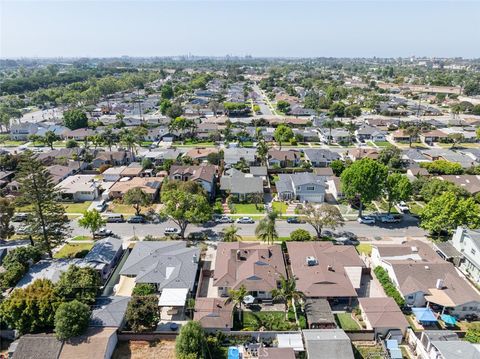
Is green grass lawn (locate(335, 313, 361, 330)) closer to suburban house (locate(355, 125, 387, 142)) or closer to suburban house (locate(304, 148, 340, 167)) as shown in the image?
suburban house (locate(304, 148, 340, 167))

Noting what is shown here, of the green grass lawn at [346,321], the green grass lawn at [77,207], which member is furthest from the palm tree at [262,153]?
the green grass lawn at [346,321]

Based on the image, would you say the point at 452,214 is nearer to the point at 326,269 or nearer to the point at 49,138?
the point at 326,269

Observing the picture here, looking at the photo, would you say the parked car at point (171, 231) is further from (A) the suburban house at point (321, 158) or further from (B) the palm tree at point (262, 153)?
(A) the suburban house at point (321, 158)

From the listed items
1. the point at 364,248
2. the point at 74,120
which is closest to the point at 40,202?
the point at 364,248

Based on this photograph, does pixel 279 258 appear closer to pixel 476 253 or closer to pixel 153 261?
pixel 153 261

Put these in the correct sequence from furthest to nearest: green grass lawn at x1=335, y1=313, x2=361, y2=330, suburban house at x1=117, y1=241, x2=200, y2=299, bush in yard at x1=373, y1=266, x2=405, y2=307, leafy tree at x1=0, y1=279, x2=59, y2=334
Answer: suburban house at x1=117, y1=241, x2=200, y2=299
bush in yard at x1=373, y1=266, x2=405, y2=307
green grass lawn at x1=335, y1=313, x2=361, y2=330
leafy tree at x1=0, y1=279, x2=59, y2=334

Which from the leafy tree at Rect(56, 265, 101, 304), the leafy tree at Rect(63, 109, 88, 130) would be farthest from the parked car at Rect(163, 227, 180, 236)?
the leafy tree at Rect(63, 109, 88, 130)
